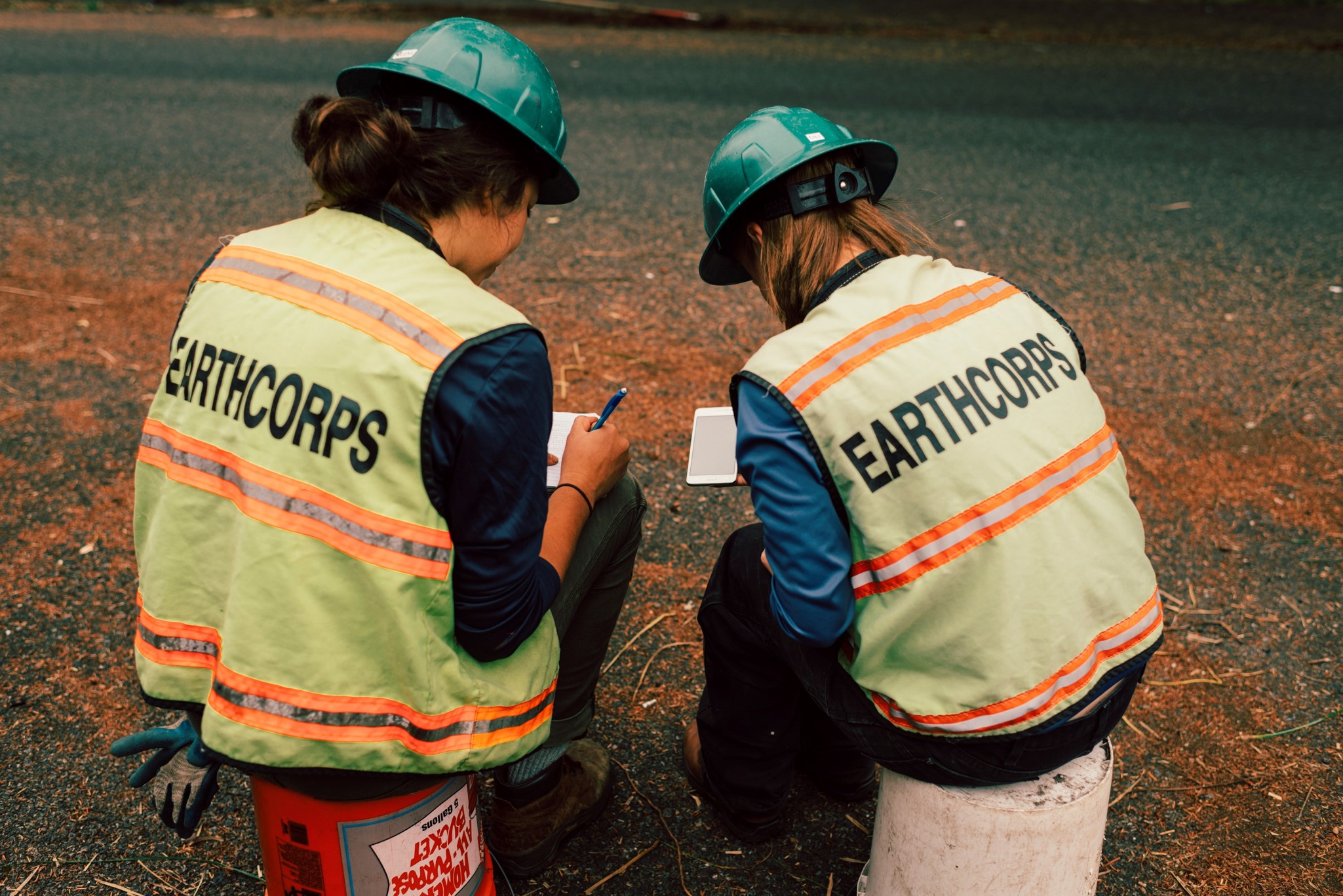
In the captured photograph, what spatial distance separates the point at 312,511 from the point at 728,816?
4.79 ft

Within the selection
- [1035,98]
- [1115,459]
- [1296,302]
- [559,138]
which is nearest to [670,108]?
[1035,98]

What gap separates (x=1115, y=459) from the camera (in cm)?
186

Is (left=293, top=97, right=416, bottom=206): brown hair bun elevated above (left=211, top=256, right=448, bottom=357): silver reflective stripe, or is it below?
above

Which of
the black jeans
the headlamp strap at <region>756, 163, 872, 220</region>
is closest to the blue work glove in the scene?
the black jeans

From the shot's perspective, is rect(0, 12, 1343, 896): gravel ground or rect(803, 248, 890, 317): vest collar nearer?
rect(803, 248, 890, 317): vest collar

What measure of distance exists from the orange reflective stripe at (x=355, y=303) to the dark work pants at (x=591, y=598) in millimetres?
806

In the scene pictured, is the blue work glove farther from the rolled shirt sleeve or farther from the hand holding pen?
the rolled shirt sleeve

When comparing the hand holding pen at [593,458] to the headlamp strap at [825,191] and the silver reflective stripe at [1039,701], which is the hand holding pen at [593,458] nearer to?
the headlamp strap at [825,191]

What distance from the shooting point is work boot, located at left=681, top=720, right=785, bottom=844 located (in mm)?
2480

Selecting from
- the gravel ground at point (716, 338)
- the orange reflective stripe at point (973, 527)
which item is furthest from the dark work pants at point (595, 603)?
the orange reflective stripe at point (973, 527)

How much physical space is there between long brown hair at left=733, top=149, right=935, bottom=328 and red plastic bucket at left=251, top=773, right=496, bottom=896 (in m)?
1.16

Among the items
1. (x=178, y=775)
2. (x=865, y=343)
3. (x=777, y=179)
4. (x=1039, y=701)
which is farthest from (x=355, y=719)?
(x=777, y=179)

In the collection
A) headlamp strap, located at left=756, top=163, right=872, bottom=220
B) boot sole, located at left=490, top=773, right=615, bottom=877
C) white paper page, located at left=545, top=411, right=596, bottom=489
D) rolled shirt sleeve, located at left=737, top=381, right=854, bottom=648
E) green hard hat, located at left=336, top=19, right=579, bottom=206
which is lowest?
boot sole, located at left=490, top=773, right=615, bottom=877

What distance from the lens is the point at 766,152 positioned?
2004 mm
